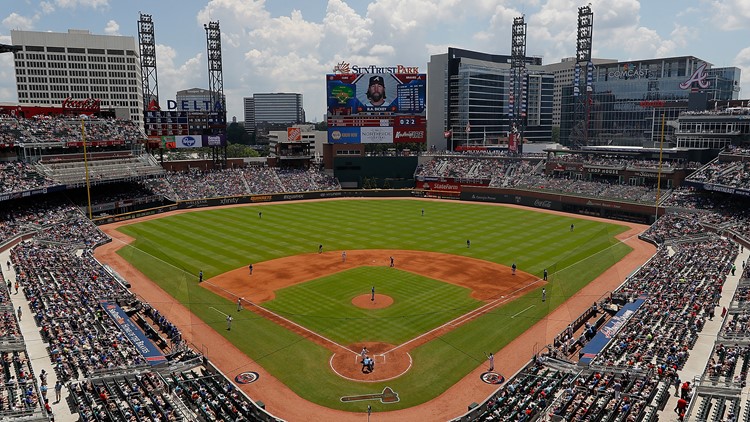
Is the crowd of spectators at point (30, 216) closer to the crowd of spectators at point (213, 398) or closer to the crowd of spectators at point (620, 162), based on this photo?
the crowd of spectators at point (213, 398)

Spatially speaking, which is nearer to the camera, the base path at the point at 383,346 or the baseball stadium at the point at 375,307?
the baseball stadium at the point at 375,307

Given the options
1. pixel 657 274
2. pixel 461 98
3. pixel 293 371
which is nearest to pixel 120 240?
pixel 293 371

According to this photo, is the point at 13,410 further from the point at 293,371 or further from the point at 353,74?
the point at 353,74

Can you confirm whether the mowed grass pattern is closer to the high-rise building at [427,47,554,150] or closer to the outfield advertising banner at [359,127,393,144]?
the outfield advertising banner at [359,127,393,144]

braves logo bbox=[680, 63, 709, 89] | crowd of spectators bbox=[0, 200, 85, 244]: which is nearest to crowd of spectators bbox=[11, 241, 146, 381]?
crowd of spectators bbox=[0, 200, 85, 244]

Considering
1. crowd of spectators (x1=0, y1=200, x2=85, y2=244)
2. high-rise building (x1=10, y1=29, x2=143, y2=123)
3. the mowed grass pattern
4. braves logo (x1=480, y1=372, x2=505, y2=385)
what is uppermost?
high-rise building (x1=10, y1=29, x2=143, y2=123)

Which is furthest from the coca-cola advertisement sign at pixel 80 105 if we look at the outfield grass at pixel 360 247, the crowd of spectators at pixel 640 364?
the crowd of spectators at pixel 640 364
